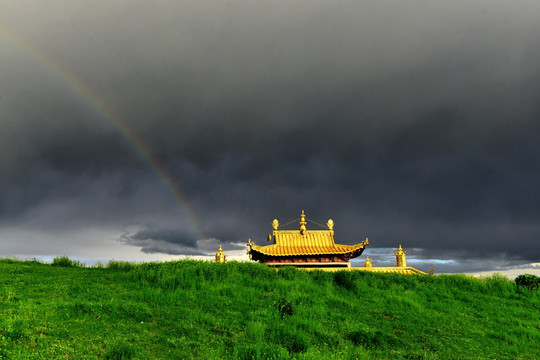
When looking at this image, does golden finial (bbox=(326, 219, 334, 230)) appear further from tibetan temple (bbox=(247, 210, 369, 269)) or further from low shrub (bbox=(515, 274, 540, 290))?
low shrub (bbox=(515, 274, 540, 290))

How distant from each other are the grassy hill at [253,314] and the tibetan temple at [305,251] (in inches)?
326

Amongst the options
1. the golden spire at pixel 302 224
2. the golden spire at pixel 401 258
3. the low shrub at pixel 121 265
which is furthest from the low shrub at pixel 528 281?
the low shrub at pixel 121 265

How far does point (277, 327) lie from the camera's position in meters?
13.0

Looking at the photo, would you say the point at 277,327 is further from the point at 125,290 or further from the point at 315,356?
the point at 125,290

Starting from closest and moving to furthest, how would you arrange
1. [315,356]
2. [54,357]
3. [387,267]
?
[54,357] < [315,356] < [387,267]

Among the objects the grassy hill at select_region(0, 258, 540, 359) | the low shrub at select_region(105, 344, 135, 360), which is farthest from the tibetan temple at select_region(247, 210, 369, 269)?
the low shrub at select_region(105, 344, 135, 360)

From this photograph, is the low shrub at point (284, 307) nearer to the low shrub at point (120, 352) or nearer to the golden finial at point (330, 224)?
the low shrub at point (120, 352)

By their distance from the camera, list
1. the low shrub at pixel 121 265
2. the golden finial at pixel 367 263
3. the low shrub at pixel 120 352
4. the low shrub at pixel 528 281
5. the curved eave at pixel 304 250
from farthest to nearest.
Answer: the golden finial at pixel 367 263
the curved eave at pixel 304 250
the low shrub at pixel 528 281
the low shrub at pixel 121 265
the low shrub at pixel 120 352

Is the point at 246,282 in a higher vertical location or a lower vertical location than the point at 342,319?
higher

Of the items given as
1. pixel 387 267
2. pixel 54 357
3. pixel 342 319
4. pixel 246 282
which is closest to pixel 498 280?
pixel 387 267

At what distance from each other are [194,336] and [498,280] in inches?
843

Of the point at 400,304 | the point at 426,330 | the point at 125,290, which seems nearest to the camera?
the point at 426,330

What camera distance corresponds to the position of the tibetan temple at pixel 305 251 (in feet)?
97.1

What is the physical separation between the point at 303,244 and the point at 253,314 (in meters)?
17.4
